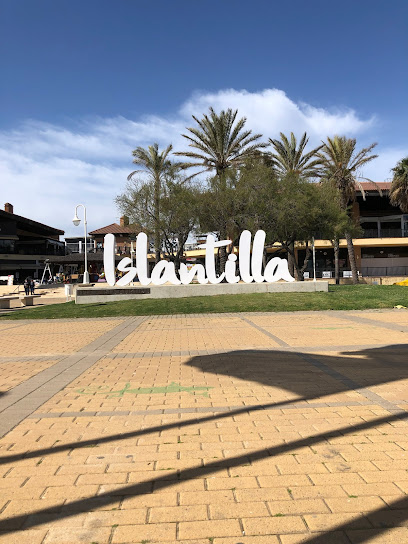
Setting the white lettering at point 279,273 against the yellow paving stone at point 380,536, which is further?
the white lettering at point 279,273

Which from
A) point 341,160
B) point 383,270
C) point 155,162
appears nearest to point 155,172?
point 155,162

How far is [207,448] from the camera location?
376 cm

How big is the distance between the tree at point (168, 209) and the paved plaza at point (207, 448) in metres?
21.7

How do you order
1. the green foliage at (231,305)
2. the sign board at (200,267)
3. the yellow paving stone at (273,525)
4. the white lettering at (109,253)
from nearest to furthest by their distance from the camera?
the yellow paving stone at (273,525)
the green foliage at (231,305)
the white lettering at (109,253)
the sign board at (200,267)

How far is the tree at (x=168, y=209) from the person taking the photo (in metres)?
29.0

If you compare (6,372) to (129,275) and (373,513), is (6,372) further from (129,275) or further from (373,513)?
(129,275)

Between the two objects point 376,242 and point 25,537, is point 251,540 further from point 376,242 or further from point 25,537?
point 376,242

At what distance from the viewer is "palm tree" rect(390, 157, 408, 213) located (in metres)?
36.8

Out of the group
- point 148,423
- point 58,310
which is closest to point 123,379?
point 148,423

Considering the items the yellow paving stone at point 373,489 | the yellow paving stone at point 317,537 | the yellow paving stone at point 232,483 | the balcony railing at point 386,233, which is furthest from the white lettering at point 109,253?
the balcony railing at point 386,233

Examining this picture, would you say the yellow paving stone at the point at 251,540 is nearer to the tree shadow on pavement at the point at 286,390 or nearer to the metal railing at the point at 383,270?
the tree shadow on pavement at the point at 286,390

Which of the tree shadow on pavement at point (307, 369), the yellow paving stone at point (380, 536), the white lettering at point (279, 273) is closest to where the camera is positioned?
the yellow paving stone at point (380, 536)

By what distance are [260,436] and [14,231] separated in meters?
62.5

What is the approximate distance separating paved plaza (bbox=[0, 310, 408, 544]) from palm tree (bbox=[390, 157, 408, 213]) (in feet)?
108
